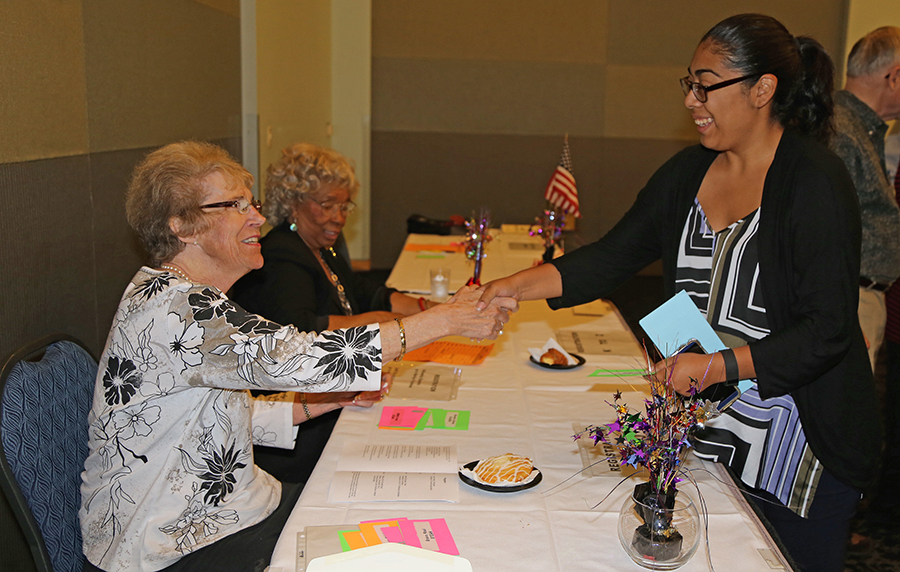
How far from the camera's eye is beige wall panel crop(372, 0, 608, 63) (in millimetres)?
7828

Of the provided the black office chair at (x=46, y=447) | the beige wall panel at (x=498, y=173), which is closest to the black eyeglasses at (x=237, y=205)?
the black office chair at (x=46, y=447)

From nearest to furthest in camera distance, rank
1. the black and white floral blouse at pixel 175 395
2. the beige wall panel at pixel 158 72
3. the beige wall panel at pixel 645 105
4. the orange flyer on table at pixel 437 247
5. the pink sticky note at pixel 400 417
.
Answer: the black and white floral blouse at pixel 175 395 < the pink sticky note at pixel 400 417 < the beige wall panel at pixel 158 72 < the orange flyer on table at pixel 437 247 < the beige wall panel at pixel 645 105

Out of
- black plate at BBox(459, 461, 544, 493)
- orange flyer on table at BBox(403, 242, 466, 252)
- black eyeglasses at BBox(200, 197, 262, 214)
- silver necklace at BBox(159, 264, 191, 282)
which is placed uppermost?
black eyeglasses at BBox(200, 197, 262, 214)

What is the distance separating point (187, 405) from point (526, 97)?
6.96 metres

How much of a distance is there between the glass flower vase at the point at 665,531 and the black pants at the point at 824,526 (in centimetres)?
62

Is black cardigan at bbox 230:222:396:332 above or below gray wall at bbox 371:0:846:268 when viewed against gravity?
below

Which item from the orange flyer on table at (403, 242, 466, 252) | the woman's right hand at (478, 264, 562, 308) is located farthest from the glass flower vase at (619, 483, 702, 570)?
the orange flyer on table at (403, 242, 466, 252)

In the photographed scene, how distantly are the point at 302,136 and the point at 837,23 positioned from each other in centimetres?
581

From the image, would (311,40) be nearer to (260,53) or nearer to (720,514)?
(260,53)

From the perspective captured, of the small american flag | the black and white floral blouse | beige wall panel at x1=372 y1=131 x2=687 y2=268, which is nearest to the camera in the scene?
the black and white floral blouse

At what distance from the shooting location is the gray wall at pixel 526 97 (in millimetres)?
7844

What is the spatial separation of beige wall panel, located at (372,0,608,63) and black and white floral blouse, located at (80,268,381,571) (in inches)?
266

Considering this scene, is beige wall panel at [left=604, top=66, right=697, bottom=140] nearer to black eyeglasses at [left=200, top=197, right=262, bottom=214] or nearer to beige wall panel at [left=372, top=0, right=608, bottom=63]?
beige wall panel at [left=372, top=0, right=608, bottom=63]

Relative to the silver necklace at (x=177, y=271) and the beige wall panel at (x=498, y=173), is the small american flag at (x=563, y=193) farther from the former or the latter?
the silver necklace at (x=177, y=271)
